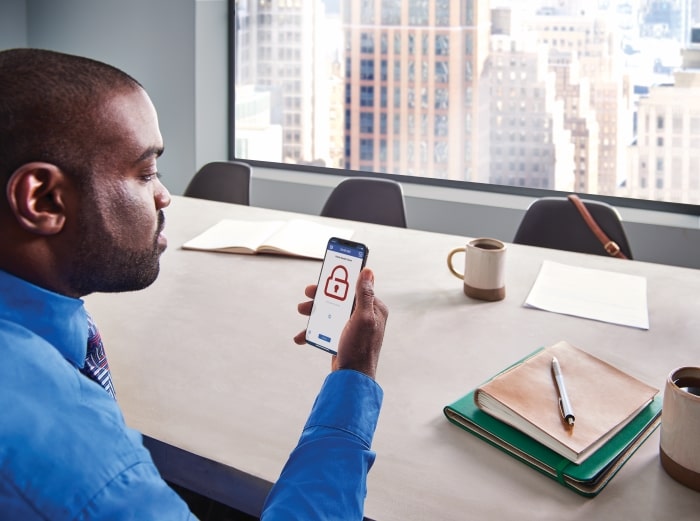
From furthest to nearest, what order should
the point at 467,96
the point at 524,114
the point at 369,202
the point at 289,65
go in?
the point at 289,65 < the point at 467,96 < the point at 524,114 < the point at 369,202

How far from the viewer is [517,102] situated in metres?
3.93

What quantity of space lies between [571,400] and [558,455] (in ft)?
0.45

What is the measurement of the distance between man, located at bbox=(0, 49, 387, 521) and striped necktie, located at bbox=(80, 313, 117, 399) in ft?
0.22

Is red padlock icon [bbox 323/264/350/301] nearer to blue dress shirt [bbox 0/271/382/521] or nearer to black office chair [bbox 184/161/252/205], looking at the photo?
blue dress shirt [bbox 0/271/382/521]

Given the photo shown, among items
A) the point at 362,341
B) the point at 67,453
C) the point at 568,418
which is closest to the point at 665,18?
the point at 568,418

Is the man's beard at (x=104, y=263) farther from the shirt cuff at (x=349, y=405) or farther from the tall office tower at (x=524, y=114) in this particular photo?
the tall office tower at (x=524, y=114)

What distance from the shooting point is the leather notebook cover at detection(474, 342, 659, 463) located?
104cm

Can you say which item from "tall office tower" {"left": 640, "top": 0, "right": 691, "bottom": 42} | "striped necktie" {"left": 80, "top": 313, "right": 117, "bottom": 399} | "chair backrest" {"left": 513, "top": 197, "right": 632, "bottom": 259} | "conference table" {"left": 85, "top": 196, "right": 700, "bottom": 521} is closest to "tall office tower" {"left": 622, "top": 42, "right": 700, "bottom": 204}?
"tall office tower" {"left": 640, "top": 0, "right": 691, "bottom": 42}

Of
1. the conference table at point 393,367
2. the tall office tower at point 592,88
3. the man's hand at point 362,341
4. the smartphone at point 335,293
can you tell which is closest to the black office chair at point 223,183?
the conference table at point 393,367

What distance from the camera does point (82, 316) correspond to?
906 millimetres

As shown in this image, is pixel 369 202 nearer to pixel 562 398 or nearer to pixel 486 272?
pixel 486 272

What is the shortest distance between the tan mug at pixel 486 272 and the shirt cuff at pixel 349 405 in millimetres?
787

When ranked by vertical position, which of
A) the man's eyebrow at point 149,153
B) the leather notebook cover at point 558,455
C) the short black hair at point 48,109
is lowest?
the leather notebook cover at point 558,455

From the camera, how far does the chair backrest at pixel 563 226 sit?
242 cm
